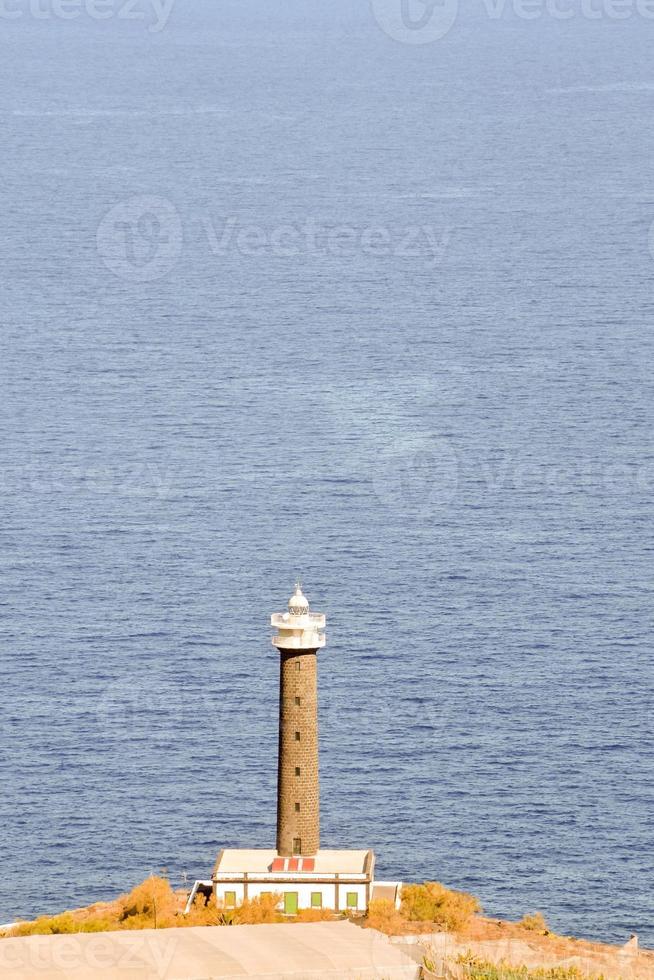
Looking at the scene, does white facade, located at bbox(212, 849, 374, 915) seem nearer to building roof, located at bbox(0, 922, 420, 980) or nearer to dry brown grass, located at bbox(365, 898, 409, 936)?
dry brown grass, located at bbox(365, 898, 409, 936)

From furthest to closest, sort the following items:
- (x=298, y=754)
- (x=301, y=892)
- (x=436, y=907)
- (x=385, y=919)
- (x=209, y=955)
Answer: (x=436, y=907) < (x=385, y=919) < (x=301, y=892) < (x=298, y=754) < (x=209, y=955)

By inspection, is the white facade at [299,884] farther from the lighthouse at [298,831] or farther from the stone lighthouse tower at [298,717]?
the stone lighthouse tower at [298,717]

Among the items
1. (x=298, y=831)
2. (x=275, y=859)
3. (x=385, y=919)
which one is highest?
(x=298, y=831)

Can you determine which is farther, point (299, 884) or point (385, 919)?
point (385, 919)

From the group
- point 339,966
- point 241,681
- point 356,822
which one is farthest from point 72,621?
point 339,966

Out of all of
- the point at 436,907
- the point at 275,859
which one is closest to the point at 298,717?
the point at 275,859

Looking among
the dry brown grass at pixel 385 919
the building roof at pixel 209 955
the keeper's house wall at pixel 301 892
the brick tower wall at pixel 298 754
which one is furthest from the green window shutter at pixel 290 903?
the building roof at pixel 209 955

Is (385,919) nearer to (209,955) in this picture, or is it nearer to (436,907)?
(436,907)

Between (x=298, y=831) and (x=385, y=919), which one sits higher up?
(x=298, y=831)
